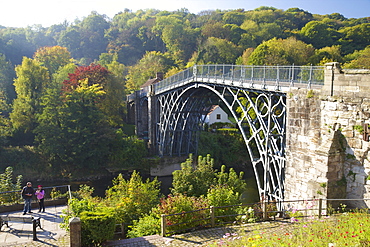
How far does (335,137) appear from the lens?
36.9 feet

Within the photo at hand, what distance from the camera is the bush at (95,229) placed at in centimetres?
940

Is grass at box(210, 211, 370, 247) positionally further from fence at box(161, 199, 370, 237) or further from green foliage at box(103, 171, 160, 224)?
green foliage at box(103, 171, 160, 224)

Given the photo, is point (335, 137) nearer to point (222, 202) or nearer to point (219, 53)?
point (222, 202)

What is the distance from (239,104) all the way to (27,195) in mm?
10372

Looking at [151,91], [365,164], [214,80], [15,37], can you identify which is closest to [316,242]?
[365,164]

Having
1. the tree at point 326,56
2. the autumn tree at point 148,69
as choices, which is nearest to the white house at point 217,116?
the tree at point 326,56

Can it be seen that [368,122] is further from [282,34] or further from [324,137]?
[282,34]

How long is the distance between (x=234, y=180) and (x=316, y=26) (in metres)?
45.3

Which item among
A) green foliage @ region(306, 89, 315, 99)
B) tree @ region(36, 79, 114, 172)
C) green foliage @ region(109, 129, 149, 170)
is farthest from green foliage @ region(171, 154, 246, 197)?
green foliage @ region(109, 129, 149, 170)

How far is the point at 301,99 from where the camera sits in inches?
498

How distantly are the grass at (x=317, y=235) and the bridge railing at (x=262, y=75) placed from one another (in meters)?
→ 5.43

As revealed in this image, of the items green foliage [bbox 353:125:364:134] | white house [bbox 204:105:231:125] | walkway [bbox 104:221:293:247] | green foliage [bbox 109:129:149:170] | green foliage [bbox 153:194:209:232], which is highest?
green foliage [bbox 353:125:364:134]

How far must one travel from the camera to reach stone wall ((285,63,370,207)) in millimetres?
10750

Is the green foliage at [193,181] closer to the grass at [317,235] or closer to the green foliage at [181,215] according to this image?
the green foliage at [181,215]
